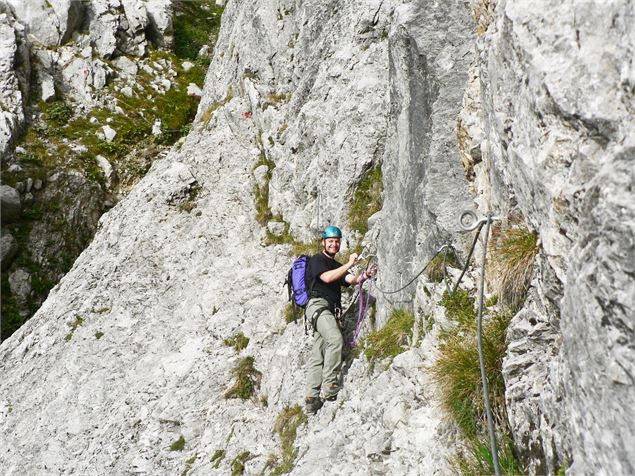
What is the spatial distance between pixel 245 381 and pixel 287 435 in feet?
8.59

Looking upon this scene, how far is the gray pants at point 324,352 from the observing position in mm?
9047

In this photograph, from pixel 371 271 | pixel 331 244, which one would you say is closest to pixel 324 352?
pixel 371 271

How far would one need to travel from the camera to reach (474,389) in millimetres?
5988

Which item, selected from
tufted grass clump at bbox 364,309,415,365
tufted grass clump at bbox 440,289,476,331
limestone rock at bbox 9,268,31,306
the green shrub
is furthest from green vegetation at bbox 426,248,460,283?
the green shrub

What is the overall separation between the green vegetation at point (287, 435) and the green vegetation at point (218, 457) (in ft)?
4.20

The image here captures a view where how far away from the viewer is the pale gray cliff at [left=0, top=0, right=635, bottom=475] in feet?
13.9

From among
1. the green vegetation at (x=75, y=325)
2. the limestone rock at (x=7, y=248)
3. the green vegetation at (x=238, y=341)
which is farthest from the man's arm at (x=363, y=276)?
the limestone rock at (x=7, y=248)

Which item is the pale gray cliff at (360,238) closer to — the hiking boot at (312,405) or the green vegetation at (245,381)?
the green vegetation at (245,381)

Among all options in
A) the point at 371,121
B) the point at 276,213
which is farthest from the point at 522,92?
the point at 276,213

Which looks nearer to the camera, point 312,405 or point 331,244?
point 312,405

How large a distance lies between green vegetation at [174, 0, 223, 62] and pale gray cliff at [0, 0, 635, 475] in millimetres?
14043

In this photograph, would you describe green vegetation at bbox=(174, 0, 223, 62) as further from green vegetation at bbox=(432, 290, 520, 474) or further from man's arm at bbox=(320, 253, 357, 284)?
green vegetation at bbox=(432, 290, 520, 474)

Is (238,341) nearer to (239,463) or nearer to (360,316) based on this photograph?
(239,463)

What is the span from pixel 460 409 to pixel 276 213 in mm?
10409
